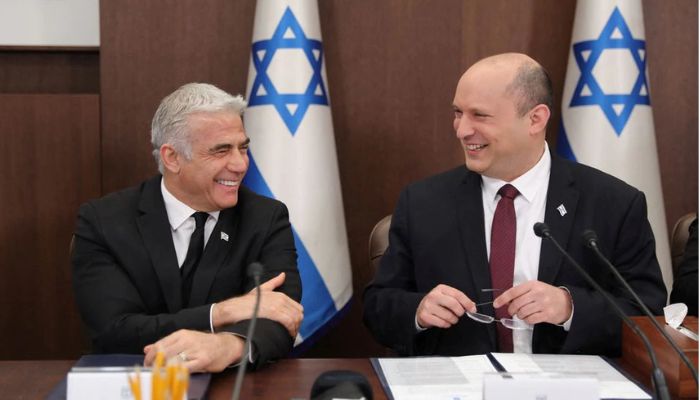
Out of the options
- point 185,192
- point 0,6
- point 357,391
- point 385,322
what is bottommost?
point 385,322

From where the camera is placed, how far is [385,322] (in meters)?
2.59

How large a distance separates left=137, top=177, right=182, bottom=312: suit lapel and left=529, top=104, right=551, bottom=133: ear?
1.19 m

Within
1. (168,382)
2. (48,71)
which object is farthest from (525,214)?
(48,71)

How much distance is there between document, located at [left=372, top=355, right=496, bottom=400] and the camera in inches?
72.6

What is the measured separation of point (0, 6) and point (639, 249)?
303cm

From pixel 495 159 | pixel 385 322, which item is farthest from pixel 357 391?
pixel 495 159

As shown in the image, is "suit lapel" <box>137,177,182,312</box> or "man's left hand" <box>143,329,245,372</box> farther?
"suit lapel" <box>137,177,182,312</box>

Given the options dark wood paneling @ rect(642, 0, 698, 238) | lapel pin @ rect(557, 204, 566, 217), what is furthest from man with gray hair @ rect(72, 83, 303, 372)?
dark wood paneling @ rect(642, 0, 698, 238)

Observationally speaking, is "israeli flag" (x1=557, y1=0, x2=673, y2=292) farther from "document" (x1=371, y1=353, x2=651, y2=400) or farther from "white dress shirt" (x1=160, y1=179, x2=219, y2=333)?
"white dress shirt" (x1=160, y1=179, x2=219, y2=333)

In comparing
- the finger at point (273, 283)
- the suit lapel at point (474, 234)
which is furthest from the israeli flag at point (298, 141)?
the finger at point (273, 283)

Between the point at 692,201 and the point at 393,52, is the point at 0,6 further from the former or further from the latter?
the point at 692,201

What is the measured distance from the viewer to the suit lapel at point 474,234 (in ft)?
8.46

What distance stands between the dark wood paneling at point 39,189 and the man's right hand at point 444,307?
6.89 ft

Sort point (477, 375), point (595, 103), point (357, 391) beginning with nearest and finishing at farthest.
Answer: point (357, 391) < point (477, 375) < point (595, 103)
